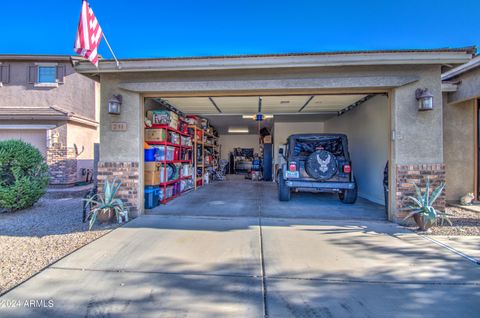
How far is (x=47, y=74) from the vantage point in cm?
1136

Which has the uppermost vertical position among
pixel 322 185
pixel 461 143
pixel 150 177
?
pixel 461 143

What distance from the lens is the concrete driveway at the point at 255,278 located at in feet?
7.29

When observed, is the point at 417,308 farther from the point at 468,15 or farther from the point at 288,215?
the point at 468,15

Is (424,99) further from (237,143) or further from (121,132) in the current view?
(237,143)

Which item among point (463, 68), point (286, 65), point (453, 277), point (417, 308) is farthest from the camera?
point (463, 68)

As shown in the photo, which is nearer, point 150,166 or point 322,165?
point 150,166

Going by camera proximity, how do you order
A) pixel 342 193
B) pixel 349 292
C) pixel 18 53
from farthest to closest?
pixel 18 53, pixel 342 193, pixel 349 292

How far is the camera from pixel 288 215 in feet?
18.1

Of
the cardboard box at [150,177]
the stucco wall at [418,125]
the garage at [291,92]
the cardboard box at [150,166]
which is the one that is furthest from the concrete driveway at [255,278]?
the cardboard box at [150,166]

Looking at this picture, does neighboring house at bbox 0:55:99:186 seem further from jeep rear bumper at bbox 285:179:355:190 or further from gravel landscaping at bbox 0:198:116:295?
jeep rear bumper at bbox 285:179:355:190

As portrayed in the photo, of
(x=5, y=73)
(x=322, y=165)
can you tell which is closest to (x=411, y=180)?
(x=322, y=165)

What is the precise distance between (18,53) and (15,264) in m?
12.0

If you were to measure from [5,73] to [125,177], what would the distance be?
35.1ft

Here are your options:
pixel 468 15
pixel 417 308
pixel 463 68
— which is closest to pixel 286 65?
pixel 417 308
